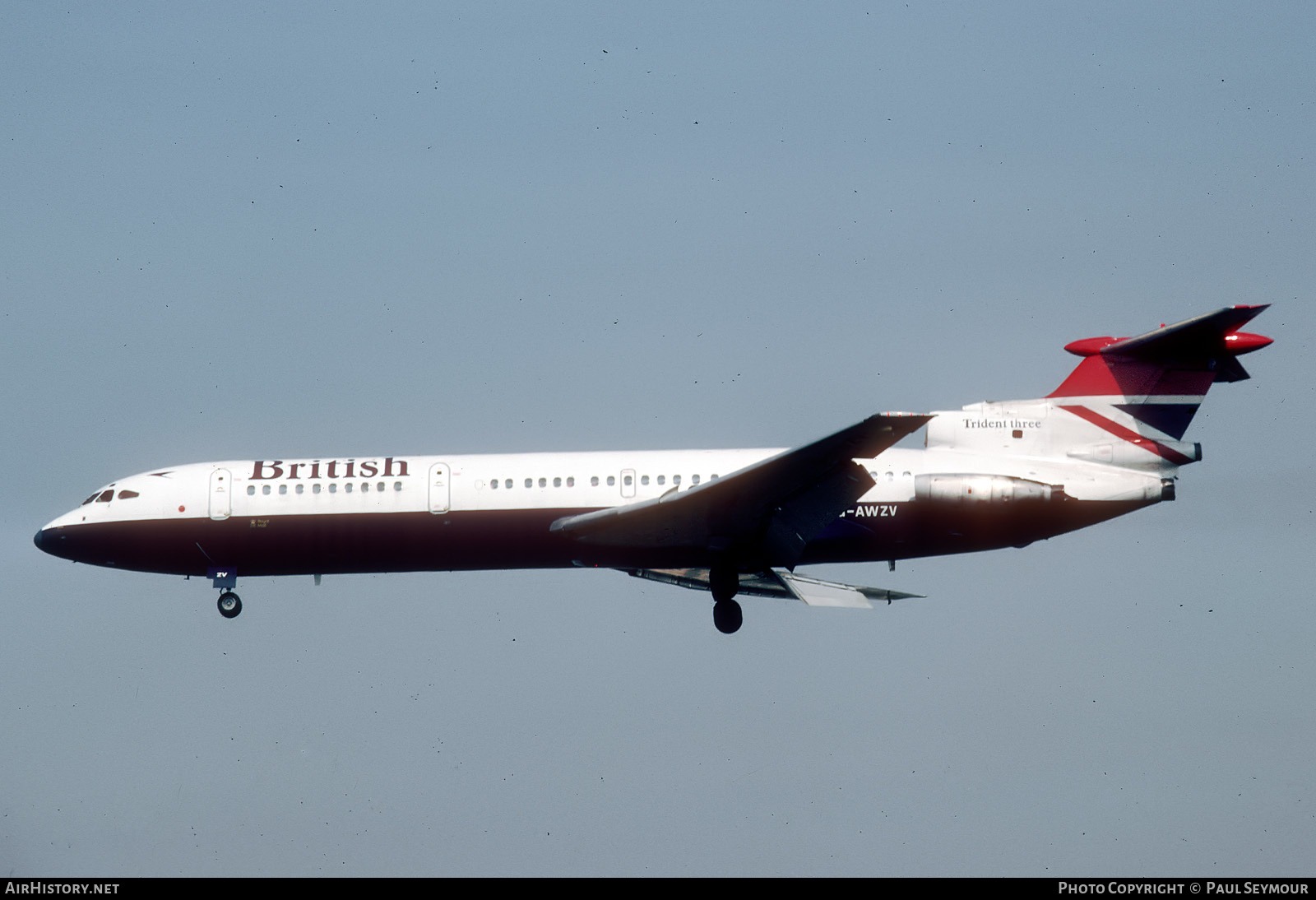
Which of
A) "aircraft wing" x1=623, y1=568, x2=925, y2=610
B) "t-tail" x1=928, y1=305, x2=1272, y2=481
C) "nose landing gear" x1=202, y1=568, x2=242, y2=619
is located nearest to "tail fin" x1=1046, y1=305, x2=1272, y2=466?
"t-tail" x1=928, y1=305, x2=1272, y2=481

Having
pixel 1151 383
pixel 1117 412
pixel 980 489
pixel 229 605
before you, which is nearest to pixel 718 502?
pixel 980 489

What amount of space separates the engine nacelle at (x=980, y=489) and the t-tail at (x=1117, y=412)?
1852 mm

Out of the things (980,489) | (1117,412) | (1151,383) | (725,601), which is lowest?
(725,601)

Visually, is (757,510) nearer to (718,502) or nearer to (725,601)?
(718,502)

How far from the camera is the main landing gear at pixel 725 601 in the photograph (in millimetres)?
34656

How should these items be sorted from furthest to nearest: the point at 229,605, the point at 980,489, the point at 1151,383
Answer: the point at 229,605 → the point at 1151,383 → the point at 980,489

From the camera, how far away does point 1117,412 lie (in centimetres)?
3497

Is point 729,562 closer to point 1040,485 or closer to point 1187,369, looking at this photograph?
point 1040,485

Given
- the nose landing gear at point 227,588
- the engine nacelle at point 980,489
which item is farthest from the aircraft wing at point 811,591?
the nose landing gear at point 227,588

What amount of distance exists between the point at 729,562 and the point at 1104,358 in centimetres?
1029

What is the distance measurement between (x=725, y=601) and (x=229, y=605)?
40.7 feet

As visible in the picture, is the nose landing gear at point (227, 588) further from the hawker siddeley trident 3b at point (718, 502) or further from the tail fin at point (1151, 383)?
the tail fin at point (1151, 383)

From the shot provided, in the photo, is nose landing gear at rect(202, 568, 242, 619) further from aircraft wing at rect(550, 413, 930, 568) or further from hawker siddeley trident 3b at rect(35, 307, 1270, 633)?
aircraft wing at rect(550, 413, 930, 568)
